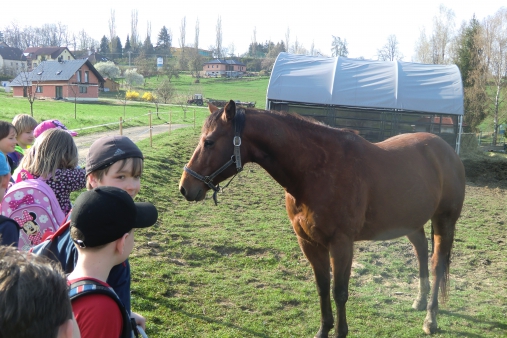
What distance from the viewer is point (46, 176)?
2.46m

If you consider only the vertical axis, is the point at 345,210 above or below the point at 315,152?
below

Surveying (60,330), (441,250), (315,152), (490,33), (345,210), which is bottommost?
(441,250)

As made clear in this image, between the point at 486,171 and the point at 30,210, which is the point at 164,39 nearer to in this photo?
the point at 486,171

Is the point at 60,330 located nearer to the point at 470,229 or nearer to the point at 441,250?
the point at 441,250

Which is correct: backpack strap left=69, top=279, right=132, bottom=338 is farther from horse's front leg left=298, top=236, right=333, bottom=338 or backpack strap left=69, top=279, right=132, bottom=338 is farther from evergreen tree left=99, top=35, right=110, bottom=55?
evergreen tree left=99, top=35, right=110, bottom=55

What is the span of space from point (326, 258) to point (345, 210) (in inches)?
20.0

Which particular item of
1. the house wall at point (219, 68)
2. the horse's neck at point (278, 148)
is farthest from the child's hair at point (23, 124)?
the house wall at point (219, 68)

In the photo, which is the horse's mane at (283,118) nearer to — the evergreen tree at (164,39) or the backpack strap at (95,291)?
the backpack strap at (95,291)

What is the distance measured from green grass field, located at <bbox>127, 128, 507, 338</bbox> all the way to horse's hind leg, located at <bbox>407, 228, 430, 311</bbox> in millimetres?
114

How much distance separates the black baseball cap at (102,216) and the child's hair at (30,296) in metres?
0.30

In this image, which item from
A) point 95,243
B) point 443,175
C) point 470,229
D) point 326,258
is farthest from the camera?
point 470,229

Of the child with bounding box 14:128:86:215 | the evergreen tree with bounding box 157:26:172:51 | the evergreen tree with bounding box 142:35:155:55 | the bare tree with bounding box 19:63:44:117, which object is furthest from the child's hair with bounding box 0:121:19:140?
the evergreen tree with bounding box 157:26:172:51

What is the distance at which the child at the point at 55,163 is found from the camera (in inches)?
96.5

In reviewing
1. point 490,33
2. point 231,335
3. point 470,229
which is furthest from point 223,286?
point 490,33
